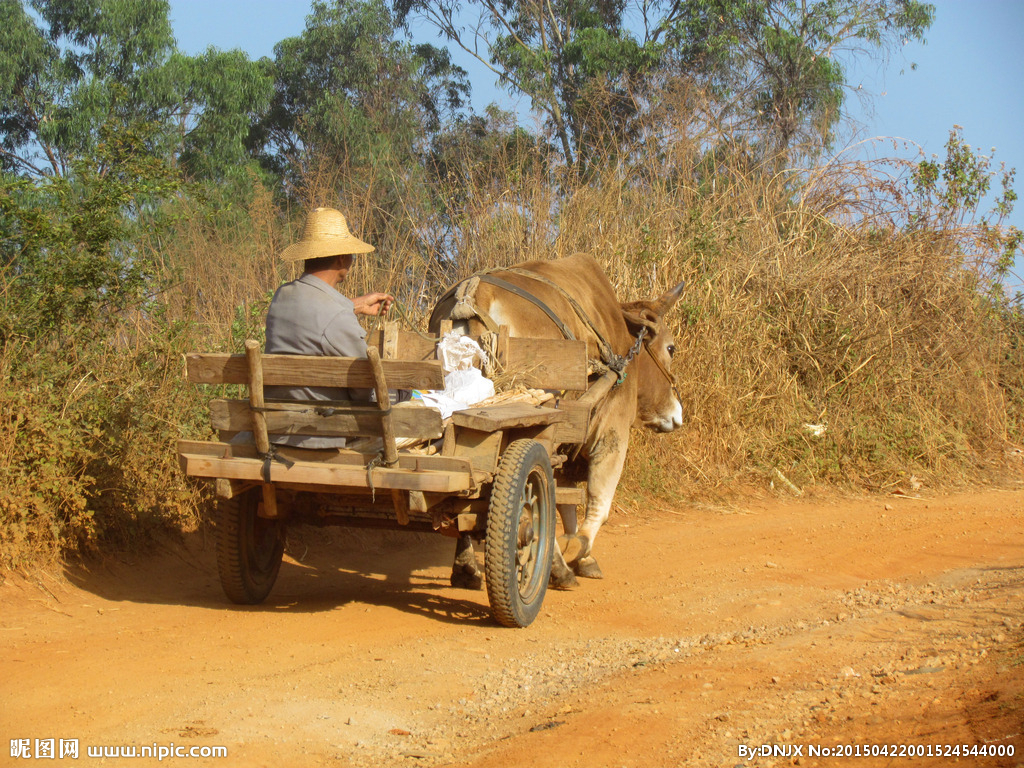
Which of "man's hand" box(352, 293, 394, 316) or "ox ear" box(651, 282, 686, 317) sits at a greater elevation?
"ox ear" box(651, 282, 686, 317)

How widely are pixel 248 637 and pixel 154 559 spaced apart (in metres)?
1.73

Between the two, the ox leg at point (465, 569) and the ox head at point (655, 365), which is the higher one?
the ox head at point (655, 365)

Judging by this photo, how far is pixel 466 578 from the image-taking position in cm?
585

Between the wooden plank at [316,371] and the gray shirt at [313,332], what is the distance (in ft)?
0.62

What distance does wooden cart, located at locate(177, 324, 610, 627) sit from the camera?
4176 millimetres

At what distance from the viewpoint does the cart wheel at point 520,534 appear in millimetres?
4461

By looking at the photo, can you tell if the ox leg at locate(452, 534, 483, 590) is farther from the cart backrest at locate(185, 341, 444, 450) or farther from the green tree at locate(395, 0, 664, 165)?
the green tree at locate(395, 0, 664, 165)

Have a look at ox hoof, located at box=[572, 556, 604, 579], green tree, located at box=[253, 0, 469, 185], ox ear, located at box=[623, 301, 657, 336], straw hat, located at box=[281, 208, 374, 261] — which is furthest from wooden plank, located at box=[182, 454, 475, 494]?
green tree, located at box=[253, 0, 469, 185]

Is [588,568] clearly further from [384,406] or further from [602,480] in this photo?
[384,406]

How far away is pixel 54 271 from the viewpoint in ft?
19.8

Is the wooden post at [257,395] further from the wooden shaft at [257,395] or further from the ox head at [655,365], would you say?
the ox head at [655,365]

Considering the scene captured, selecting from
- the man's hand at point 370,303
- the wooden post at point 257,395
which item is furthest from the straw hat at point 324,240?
the wooden post at point 257,395

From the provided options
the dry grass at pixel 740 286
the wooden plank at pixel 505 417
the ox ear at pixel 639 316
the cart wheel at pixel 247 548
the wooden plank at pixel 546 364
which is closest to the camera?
the wooden plank at pixel 505 417

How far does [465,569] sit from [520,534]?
3.72 feet
